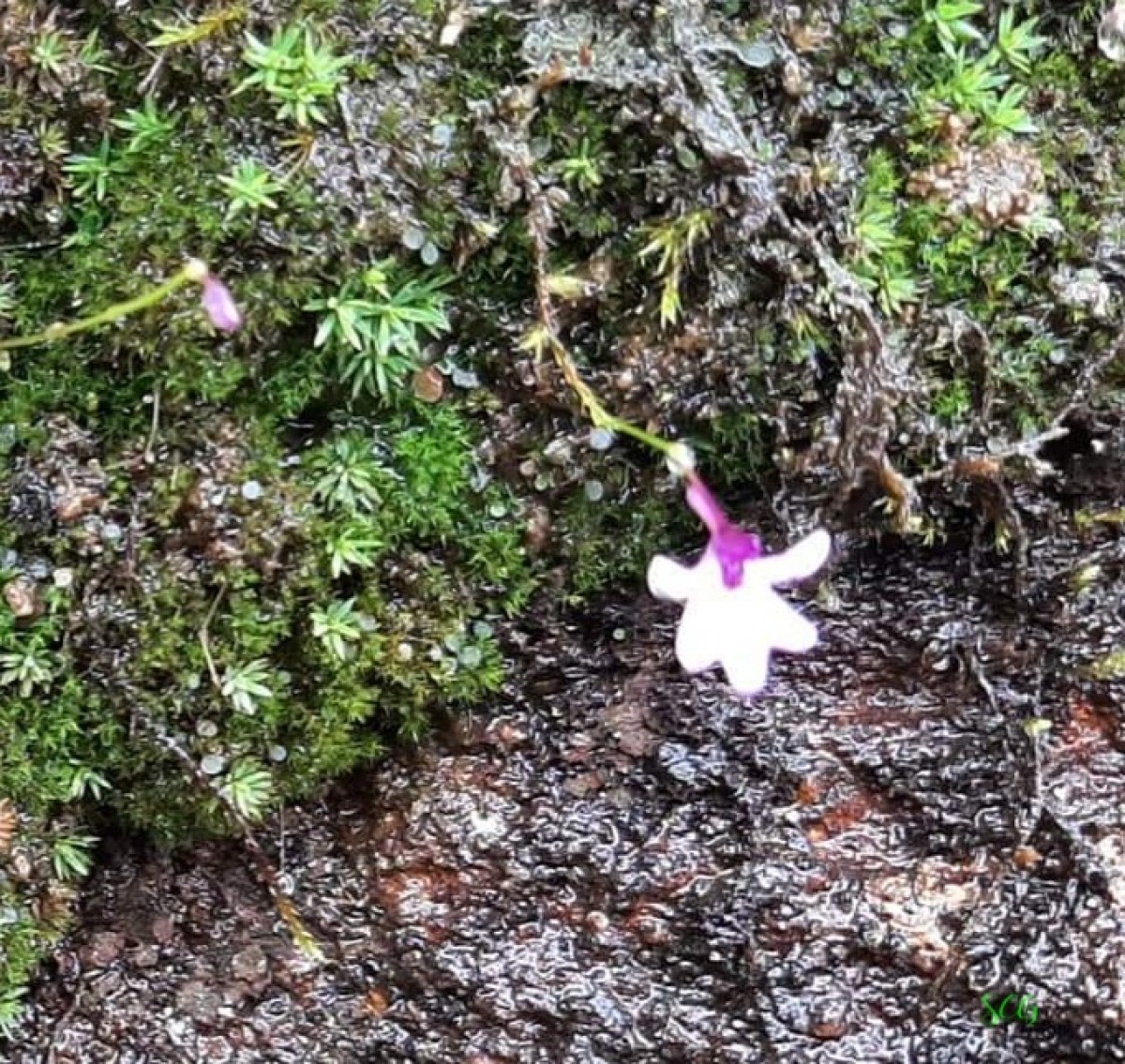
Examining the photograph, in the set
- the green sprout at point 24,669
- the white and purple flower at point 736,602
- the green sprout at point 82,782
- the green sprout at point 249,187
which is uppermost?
the green sprout at point 249,187

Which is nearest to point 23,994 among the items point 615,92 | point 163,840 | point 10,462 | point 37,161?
point 163,840

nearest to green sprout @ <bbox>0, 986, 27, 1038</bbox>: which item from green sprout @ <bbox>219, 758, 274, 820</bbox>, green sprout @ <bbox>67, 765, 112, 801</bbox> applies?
green sprout @ <bbox>67, 765, 112, 801</bbox>

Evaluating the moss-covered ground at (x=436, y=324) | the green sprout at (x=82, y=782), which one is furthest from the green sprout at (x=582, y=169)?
the green sprout at (x=82, y=782)

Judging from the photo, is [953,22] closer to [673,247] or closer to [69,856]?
[673,247]

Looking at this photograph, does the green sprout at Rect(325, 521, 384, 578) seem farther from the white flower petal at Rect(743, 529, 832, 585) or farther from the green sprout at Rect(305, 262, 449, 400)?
the white flower petal at Rect(743, 529, 832, 585)

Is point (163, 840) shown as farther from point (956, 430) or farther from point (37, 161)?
point (956, 430)

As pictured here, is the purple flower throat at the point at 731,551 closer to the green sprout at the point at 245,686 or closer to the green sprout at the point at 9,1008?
the green sprout at the point at 245,686

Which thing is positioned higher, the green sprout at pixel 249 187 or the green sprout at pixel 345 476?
the green sprout at pixel 249 187
